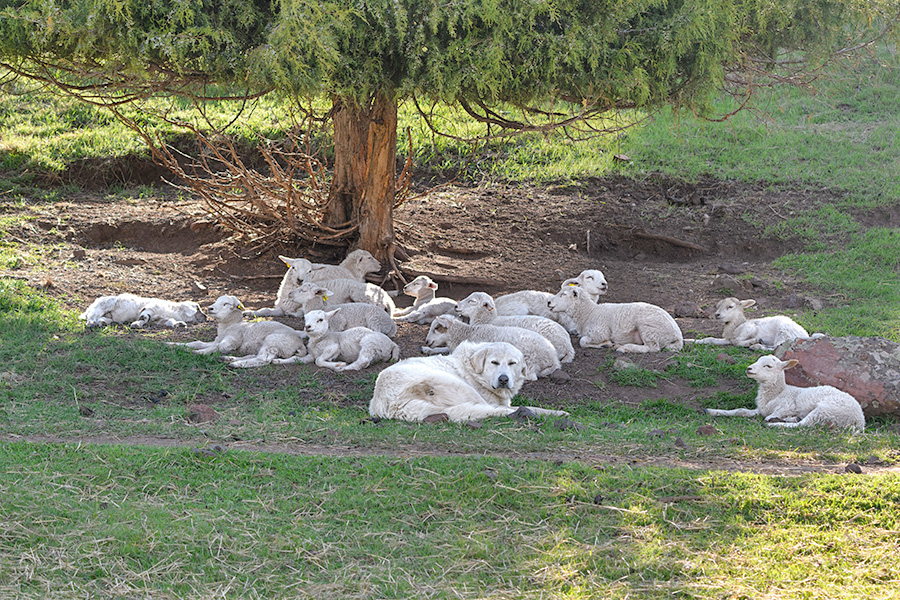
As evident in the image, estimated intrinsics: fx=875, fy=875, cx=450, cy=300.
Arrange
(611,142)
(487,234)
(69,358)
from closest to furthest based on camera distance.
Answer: (69,358) → (487,234) → (611,142)

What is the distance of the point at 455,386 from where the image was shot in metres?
6.86

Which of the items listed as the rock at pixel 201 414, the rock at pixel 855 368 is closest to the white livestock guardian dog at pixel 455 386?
the rock at pixel 201 414

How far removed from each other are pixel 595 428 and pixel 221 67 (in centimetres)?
545

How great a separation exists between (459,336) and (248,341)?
7.07ft

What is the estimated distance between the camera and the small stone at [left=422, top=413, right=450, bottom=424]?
21.7 feet

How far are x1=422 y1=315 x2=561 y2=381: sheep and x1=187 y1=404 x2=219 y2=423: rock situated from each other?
8.21 feet

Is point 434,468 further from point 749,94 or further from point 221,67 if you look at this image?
point 749,94

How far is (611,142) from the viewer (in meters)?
18.1

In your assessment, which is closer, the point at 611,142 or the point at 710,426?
the point at 710,426

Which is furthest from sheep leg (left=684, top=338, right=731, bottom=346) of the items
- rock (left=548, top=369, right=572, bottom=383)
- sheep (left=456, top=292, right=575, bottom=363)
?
rock (left=548, top=369, right=572, bottom=383)

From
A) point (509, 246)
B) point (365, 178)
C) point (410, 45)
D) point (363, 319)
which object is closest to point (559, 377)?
point (363, 319)

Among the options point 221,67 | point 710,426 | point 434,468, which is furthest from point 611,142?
point 434,468

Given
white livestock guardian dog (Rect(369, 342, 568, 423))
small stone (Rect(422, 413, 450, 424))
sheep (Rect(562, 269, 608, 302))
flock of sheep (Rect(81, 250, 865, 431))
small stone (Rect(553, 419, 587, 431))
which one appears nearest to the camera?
small stone (Rect(553, 419, 587, 431))

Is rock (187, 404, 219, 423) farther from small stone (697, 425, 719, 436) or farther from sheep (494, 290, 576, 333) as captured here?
sheep (494, 290, 576, 333)
